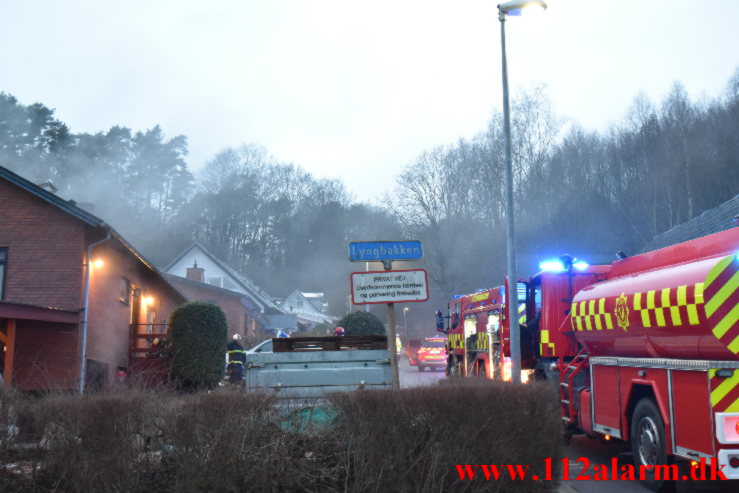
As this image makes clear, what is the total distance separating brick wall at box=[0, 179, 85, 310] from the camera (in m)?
17.1

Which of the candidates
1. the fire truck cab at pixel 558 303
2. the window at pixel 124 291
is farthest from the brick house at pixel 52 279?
the fire truck cab at pixel 558 303

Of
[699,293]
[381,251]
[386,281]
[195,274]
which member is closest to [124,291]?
[381,251]

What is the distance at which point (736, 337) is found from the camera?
21.0 feet

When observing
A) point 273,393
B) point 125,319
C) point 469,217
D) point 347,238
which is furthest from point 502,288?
point 347,238

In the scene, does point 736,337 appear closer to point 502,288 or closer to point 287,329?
point 502,288

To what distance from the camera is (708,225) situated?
20.7m

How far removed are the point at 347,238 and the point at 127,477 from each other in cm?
5870

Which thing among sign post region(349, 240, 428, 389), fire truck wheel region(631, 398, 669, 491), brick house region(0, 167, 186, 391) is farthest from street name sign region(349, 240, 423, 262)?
brick house region(0, 167, 186, 391)

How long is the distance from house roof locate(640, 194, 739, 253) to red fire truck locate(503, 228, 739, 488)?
1022cm

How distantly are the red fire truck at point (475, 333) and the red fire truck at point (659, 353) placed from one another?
3.44 metres

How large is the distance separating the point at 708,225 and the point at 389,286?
16.0 m

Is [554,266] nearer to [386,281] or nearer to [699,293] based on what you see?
[386,281]

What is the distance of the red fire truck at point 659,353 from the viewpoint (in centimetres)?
637

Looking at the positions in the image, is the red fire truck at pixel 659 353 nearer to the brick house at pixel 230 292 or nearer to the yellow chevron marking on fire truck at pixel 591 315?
the yellow chevron marking on fire truck at pixel 591 315
